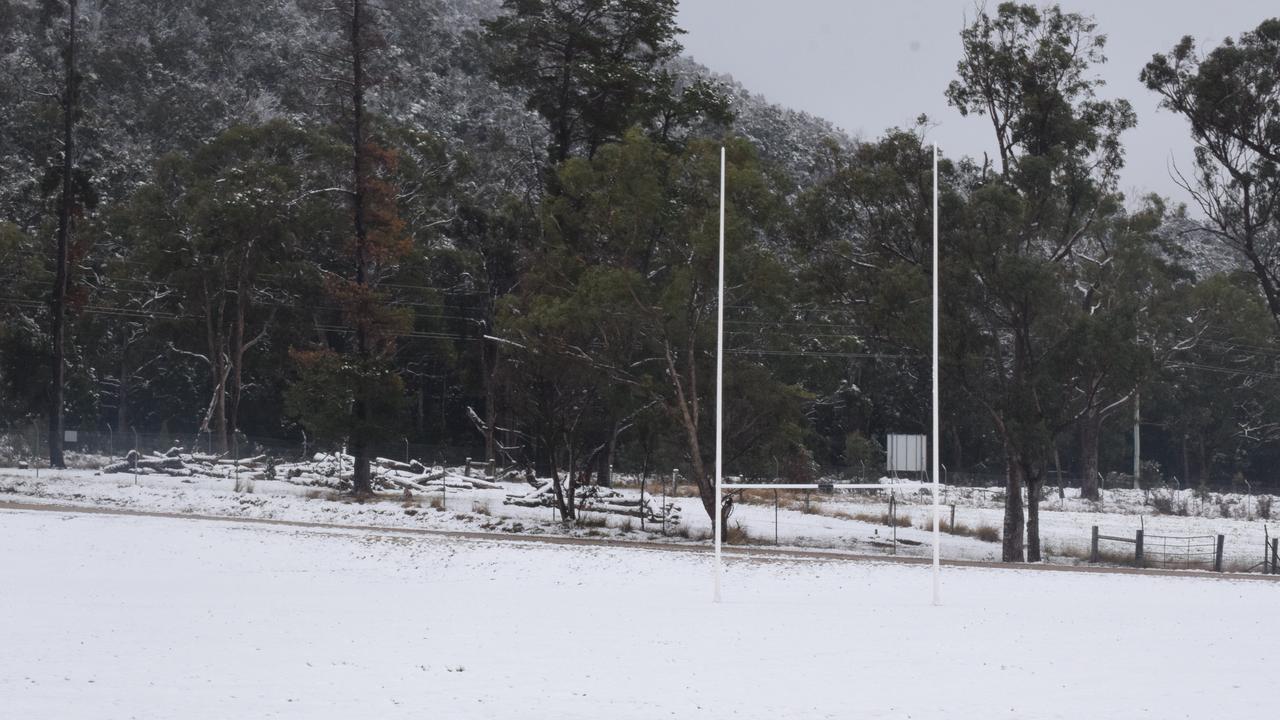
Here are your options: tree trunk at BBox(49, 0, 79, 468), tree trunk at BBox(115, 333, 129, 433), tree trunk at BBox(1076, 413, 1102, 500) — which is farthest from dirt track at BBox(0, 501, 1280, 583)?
tree trunk at BBox(115, 333, 129, 433)

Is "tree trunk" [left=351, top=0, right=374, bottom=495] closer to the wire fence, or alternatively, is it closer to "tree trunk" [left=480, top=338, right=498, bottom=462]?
"tree trunk" [left=480, top=338, right=498, bottom=462]

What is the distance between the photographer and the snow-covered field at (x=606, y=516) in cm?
3278

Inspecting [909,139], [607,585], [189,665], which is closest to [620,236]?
[909,139]

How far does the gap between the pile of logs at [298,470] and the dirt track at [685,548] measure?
9134mm

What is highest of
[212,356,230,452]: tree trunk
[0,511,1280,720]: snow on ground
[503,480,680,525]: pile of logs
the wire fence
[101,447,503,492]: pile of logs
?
[212,356,230,452]: tree trunk

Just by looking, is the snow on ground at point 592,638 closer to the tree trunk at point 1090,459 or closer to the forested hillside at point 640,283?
the forested hillside at point 640,283

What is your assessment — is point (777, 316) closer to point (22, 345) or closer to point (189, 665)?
point (189, 665)

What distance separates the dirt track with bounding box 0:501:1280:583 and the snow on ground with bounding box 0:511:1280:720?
929 millimetres

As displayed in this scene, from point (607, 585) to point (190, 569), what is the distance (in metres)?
6.60

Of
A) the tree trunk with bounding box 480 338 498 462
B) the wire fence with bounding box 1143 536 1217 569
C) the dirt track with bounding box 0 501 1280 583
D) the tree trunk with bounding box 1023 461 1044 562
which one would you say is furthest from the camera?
the tree trunk with bounding box 480 338 498 462

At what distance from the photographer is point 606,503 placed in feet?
119

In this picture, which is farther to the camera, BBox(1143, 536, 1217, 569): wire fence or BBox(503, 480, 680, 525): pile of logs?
BBox(503, 480, 680, 525): pile of logs

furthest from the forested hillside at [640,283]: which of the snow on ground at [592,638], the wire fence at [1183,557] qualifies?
the snow on ground at [592,638]

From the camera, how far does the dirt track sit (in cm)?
2388
